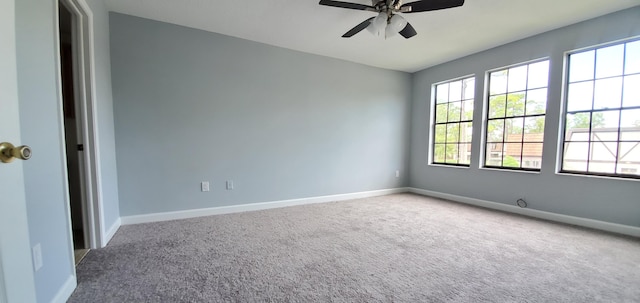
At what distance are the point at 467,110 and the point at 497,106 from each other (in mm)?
459

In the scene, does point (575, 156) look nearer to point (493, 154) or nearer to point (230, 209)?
point (493, 154)

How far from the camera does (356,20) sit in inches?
112

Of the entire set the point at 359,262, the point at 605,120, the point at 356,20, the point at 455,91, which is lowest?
the point at 359,262

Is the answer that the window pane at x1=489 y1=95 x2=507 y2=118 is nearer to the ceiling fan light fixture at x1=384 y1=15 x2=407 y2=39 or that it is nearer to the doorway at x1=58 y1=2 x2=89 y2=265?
the ceiling fan light fixture at x1=384 y1=15 x2=407 y2=39

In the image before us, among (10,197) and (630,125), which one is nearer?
(10,197)

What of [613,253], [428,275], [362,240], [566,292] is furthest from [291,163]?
[613,253]

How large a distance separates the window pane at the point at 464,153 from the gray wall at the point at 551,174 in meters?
0.15

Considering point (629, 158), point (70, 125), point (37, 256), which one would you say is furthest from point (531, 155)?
point (70, 125)

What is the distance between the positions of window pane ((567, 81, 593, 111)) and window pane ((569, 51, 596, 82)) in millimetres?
80

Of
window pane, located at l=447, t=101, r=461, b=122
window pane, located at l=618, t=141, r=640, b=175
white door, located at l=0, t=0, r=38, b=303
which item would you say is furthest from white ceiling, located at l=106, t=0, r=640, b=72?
white door, located at l=0, t=0, r=38, b=303

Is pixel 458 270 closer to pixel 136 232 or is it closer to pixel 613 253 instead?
pixel 613 253

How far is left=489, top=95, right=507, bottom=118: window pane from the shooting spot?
3704mm

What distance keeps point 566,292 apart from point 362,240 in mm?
1513

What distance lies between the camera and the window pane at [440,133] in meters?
4.54
